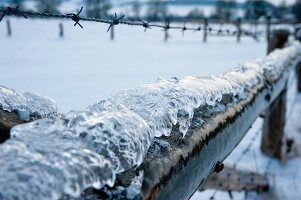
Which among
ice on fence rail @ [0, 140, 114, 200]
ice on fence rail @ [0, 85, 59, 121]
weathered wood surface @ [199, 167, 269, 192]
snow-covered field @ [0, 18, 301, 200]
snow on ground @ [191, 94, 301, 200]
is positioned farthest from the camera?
snow-covered field @ [0, 18, 301, 200]

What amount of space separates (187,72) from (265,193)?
7893 mm

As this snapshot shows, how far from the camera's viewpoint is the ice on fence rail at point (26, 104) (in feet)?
3.32

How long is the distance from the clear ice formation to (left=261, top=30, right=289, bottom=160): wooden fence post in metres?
4.23

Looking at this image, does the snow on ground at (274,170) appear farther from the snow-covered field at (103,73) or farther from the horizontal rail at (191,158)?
the horizontal rail at (191,158)

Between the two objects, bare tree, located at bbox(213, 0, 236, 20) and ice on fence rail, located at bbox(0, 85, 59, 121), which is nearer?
ice on fence rail, located at bbox(0, 85, 59, 121)

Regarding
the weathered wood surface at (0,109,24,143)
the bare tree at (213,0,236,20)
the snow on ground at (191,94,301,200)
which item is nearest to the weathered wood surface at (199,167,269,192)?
the snow on ground at (191,94,301,200)

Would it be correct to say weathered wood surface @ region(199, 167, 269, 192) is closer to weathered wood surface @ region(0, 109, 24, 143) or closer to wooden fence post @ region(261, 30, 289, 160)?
wooden fence post @ region(261, 30, 289, 160)

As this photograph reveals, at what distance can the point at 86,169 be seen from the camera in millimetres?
566

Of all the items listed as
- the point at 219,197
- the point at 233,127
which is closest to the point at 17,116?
the point at 233,127

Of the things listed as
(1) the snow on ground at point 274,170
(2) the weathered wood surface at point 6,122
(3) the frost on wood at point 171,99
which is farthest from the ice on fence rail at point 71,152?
(1) the snow on ground at point 274,170

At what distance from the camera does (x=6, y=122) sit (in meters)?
0.92

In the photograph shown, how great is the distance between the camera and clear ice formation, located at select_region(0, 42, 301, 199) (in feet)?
1.65

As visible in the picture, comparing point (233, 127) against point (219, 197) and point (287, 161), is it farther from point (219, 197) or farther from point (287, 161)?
point (287, 161)

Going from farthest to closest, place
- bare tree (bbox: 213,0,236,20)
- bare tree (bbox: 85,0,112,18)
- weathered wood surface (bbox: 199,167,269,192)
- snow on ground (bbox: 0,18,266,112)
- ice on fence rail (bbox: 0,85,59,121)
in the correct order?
bare tree (bbox: 213,0,236,20) < snow on ground (bbox: 0,18,266,112) < weathered wood surface (bbox: 199,167,269,192) < bare tree (bbox: 85,0,112,18) < ice on fence rail (bbox: 0,85,59,121)
